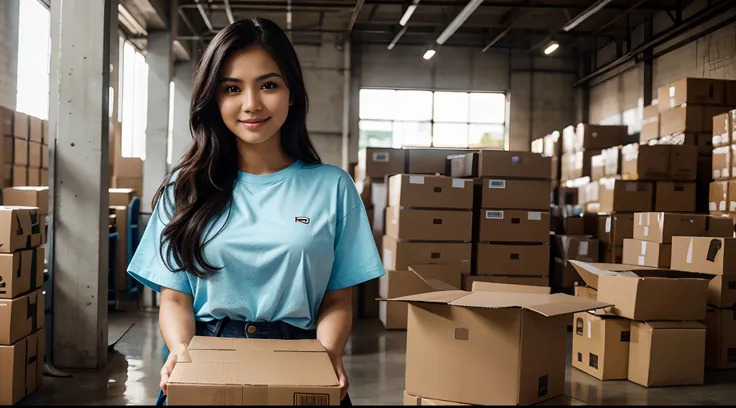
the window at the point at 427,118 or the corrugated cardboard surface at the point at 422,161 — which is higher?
the window at the point at 427,118

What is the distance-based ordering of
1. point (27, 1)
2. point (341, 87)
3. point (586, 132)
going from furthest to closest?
point (341, 87) → point (586, 132) → point (27, 1)

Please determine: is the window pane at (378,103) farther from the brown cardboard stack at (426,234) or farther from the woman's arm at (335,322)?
the woman's arm at (335,322)

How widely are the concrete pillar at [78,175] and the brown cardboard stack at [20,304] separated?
1.40ft

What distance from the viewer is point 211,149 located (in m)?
1.31

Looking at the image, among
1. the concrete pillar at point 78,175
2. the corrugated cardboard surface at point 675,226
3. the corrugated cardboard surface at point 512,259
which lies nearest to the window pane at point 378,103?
the corrugated cardboard surface at point 512,259

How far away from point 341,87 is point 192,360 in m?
11.0

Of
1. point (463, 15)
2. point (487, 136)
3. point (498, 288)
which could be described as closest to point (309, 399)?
point (498, 288)

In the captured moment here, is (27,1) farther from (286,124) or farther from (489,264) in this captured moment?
(286,124)

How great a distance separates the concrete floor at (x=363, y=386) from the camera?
11.6ft

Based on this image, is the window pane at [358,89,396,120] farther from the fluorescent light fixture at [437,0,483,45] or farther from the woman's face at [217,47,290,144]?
the woman's face at [217,47,290,144]

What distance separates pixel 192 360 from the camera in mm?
950

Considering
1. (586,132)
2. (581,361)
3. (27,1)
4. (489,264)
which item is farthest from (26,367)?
(586,132)

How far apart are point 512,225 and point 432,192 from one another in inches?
32.7

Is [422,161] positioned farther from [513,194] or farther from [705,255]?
[705,255]
